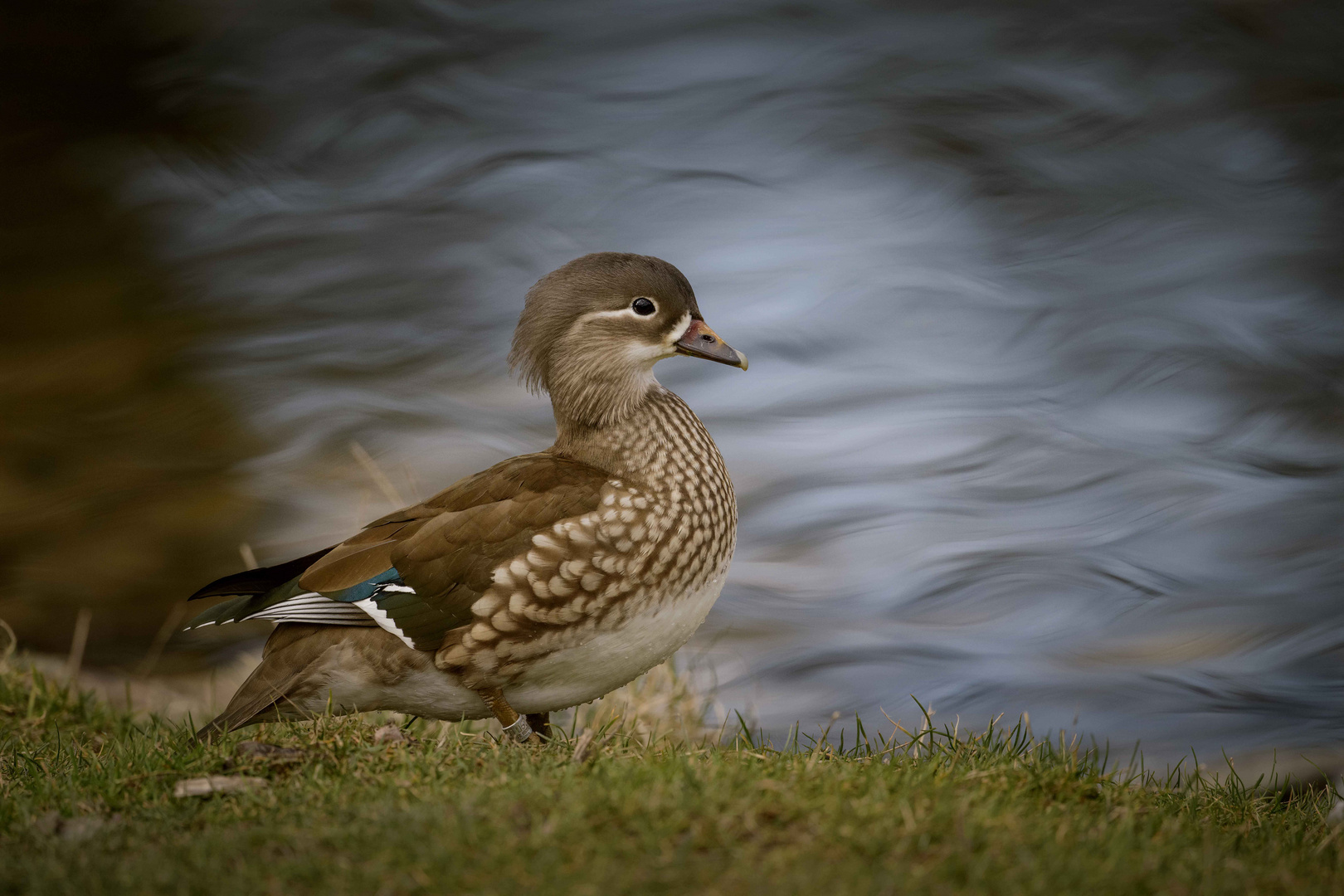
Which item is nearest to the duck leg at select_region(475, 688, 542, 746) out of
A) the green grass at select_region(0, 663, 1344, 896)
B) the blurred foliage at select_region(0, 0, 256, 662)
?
the green grass at select_region(0, 663, 1344, 896)

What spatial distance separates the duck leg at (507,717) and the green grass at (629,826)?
161 millimetres

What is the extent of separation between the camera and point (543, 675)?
11.0 feet

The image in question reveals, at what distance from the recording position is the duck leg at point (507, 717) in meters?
3.34

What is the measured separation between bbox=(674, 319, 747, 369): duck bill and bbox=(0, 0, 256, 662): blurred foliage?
518cm

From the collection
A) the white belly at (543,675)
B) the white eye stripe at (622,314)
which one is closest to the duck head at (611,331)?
the white eye stripe at (622,314)

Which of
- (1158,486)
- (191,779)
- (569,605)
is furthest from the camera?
(1158,486)

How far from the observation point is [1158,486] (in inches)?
305

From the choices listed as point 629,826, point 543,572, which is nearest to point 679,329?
point 543,572

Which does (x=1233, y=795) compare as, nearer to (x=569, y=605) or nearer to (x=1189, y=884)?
(x=1189, y=884)

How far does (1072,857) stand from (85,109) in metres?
10.3

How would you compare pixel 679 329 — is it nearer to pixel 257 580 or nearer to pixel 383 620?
pixel 383 620

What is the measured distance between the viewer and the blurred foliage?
7.77 m

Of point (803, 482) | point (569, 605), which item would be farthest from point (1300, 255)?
point (569, 605)

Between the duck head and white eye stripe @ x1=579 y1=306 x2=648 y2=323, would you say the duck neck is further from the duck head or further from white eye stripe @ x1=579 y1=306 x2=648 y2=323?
white eye stripe @ x1=579 y1=306 x2=648 y2=323
